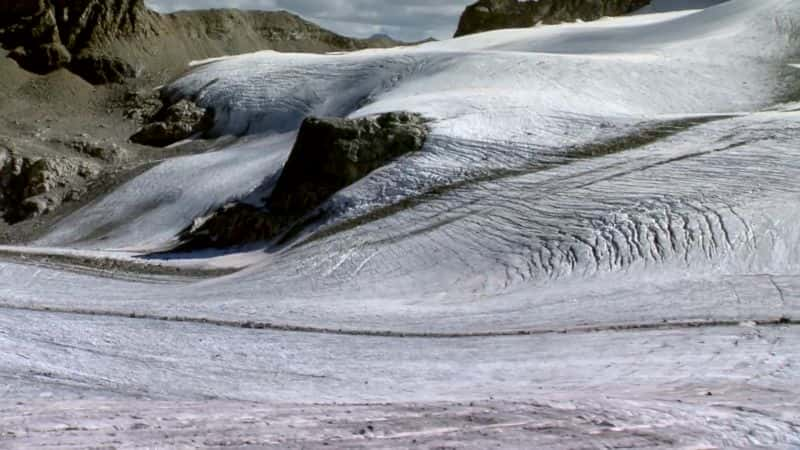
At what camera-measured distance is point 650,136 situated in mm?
21469

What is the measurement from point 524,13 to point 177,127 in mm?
31979

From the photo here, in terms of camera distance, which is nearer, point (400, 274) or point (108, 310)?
point (108, 310)

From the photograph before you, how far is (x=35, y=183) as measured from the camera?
38469 mm

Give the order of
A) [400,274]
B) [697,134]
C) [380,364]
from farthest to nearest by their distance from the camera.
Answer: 1. [697,134]
2. [400,274]
3. [380,364]

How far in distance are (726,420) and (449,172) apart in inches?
640

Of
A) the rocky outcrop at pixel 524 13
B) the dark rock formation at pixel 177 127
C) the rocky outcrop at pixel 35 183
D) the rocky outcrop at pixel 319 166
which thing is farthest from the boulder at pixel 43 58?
the rocky outcrop at pixel 319 166

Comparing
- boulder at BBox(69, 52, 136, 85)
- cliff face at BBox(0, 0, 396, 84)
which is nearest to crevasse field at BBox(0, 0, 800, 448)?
boulder at BBox(69, 52, 136, 85)

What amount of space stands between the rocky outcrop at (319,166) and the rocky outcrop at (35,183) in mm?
14784

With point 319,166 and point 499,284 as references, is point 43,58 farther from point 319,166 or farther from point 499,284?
point 499,284

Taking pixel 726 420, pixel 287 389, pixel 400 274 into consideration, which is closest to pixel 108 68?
pixel 400 274

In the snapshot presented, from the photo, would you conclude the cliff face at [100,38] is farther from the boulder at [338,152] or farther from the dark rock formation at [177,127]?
the boulder at [338,152]

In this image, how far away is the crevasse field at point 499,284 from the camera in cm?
616

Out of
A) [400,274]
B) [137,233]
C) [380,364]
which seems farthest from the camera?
[137,233]

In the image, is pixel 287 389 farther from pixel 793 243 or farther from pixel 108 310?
pixel 793 243
